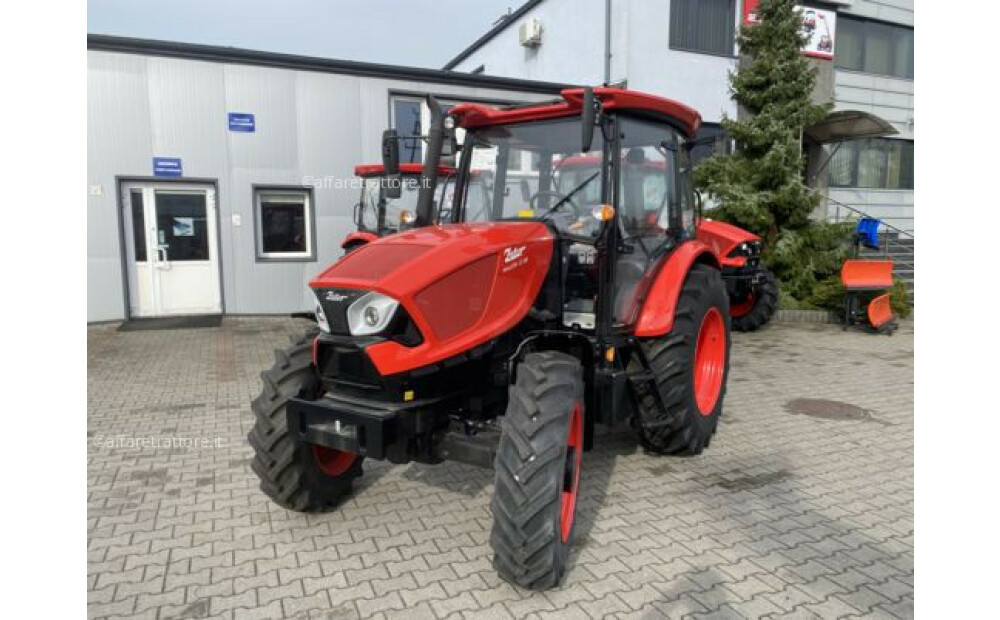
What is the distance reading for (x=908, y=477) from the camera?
434cm

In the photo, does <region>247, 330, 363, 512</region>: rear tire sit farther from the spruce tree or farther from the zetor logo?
the spruce tree

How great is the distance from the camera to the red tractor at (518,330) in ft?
9.70

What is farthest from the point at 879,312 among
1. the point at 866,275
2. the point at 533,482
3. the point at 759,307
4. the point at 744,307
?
the point at 533,482

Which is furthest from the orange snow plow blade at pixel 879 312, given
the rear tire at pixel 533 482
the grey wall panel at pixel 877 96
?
the rear tire at pixel 533 482

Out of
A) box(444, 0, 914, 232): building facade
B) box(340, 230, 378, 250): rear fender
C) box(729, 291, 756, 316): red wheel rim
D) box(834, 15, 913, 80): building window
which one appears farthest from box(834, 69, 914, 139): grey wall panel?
box(340, 230, 378, 250): rear fender

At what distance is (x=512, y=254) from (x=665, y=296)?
1.33 metres

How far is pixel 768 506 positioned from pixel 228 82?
9.92 meters

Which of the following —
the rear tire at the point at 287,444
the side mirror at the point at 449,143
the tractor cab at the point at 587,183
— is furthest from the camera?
the side mirror at the point at 449,143

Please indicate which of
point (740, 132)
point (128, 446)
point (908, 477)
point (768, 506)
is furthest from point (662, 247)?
point (740, 132)

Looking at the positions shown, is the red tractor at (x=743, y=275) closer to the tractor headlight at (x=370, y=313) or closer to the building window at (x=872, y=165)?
the tractor headlight at (x=370, y=313)

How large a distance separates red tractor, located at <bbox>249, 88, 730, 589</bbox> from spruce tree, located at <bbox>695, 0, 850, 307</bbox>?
274 inches

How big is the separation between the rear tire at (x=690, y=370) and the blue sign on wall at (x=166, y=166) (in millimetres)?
8687

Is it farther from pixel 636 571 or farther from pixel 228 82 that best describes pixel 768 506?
pixel 228 82

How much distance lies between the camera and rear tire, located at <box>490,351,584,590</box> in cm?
278
